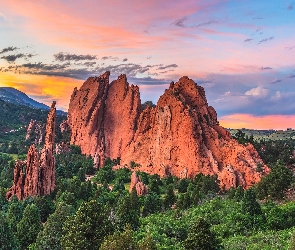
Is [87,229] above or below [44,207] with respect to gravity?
above

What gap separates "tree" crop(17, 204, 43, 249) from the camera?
4559 cm

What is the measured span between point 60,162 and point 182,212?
56107mm

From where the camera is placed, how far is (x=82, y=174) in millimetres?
88500

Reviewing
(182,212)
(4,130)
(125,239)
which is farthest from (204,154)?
(4,130)

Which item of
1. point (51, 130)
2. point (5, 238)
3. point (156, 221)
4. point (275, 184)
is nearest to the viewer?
point (5, 238)

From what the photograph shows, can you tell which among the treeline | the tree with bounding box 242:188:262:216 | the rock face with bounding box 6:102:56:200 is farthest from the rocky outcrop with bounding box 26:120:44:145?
the tree with bounding box 242:188:262:216

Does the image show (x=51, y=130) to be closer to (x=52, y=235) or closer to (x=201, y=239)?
(x=52, y=235)

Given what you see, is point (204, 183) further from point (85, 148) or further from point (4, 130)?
point (4, 130)

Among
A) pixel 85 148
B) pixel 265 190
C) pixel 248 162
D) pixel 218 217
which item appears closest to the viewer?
pixel 218 217

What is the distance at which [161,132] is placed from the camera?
317 ft

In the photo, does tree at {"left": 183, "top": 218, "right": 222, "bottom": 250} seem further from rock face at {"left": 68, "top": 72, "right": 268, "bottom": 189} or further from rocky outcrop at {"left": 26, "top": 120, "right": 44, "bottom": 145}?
rocky outcrop at {"left": 26, "top": 120, "right": 44, "bottom": 145}

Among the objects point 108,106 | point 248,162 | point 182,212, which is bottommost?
point 182,212

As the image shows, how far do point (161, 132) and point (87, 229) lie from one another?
219 feet

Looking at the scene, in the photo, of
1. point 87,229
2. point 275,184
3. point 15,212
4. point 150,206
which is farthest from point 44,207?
point 275,184
